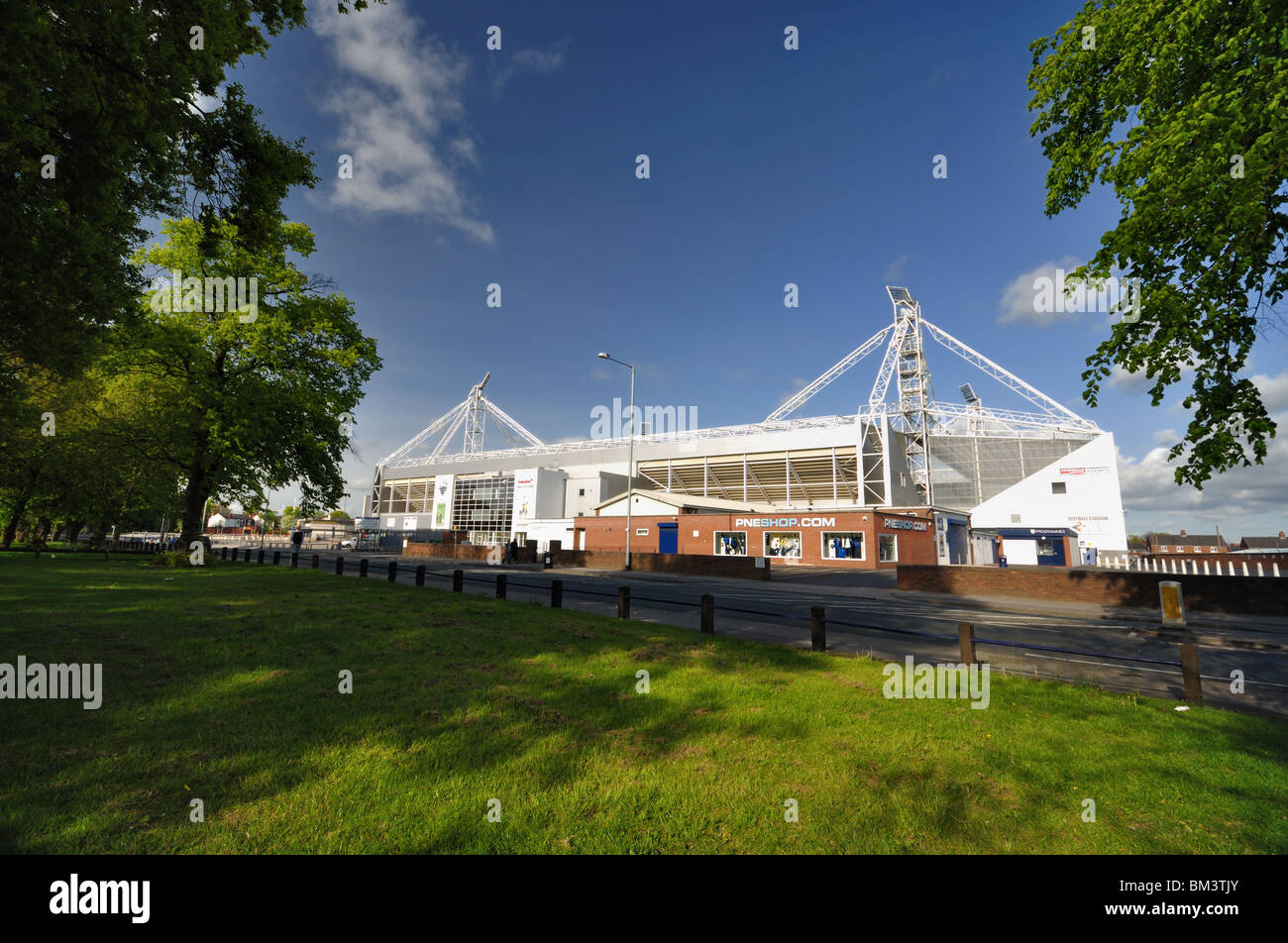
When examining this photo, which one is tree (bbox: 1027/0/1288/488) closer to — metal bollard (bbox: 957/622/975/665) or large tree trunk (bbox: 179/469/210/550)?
metal bollard (bbox: 957/622/975/665)

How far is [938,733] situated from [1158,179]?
812 cm

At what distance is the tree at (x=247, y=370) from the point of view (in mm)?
19906

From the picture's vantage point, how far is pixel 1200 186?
7.31 m

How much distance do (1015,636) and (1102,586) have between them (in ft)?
31.0

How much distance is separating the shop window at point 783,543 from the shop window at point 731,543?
1.74m

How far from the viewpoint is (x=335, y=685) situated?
6.19 meters

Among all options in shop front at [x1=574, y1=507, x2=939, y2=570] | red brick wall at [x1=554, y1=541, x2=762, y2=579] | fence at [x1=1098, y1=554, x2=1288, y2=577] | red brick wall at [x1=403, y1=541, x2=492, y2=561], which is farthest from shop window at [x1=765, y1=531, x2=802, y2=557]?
red brick wall at [x1=403, y1=541, x2=492, y2=561]

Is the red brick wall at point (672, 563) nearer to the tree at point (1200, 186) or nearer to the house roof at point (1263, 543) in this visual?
the tree at point (1200, 186)

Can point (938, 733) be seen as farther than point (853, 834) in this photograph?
Yes

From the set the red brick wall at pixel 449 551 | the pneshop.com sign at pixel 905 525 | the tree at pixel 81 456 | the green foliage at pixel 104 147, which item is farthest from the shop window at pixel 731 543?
the green foliage at pixel 104 147

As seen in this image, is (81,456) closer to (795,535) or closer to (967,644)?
(967,644)

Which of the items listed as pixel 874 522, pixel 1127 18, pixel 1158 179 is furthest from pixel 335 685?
pixel 874 522

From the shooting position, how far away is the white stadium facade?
57094 mm
